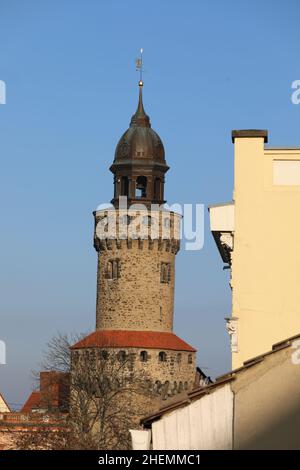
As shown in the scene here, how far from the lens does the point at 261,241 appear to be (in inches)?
1077

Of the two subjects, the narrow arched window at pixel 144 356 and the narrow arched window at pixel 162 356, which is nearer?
the narrow arched window at pixel 144 356

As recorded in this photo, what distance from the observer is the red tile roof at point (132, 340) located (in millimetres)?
89431

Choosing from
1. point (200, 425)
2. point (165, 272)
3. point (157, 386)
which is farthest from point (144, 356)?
point (200, 425)

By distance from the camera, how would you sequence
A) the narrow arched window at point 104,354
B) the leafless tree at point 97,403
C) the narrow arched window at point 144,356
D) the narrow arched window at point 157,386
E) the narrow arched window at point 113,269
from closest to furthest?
the leafless tree at point 97,403, the narrow arched window at point 104,354, the narrow arched window at point 157,386, the narrow arched window at point 144,356, the narrow arched window at point 113,269

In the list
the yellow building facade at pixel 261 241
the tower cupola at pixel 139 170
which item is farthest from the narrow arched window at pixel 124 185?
the yellow building facade at pixel 261 241

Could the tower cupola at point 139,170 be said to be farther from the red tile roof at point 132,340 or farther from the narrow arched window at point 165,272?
the red tile roof at point 132,340

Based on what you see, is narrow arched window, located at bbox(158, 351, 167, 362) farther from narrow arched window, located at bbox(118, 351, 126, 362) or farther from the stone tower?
narrow arched window, located at bbox(118, 351, 126, 362)

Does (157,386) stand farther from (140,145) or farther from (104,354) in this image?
(140,145)

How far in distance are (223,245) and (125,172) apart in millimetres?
68025

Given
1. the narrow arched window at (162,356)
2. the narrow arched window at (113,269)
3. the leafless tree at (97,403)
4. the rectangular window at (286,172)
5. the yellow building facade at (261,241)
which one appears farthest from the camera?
the narrow arched window at (113,269)

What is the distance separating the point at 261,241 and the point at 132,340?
6314 centimetres

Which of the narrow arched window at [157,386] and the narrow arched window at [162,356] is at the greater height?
the narrow arched window at [162,356]
